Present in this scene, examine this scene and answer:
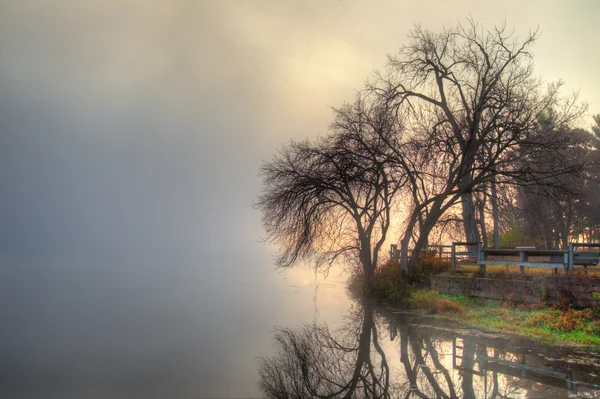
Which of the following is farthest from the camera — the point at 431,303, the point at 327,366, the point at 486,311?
the point at 431,303

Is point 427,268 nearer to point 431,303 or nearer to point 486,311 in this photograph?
point 431,303

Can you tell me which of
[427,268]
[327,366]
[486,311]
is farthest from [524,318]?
[427,268]

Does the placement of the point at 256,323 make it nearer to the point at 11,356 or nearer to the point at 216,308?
the point at 216,308

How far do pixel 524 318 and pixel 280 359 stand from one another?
868 centimetres

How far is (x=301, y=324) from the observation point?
18.7 m

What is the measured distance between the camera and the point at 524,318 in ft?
54.1

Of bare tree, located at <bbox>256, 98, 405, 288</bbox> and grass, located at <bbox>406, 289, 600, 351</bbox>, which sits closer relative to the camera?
grass, located at <bbox>406, 289, 600, 351</bbox>

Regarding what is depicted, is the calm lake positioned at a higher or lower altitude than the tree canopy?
lower

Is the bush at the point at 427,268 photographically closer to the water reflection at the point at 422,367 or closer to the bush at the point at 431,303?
the bush at the point at 431,303

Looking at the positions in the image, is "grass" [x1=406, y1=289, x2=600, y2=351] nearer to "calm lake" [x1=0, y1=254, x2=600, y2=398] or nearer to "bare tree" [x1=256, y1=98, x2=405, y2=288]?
"calm lake" [x1=0, y1=254, x2=600, y2=398]

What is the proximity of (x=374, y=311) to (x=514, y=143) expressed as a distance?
9.72 meters

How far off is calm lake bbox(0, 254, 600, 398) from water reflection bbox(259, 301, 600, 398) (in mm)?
25

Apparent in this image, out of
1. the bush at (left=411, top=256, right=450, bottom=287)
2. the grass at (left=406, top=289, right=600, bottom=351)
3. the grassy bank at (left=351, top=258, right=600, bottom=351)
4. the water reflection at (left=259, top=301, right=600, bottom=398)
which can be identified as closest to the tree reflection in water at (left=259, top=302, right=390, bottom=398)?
the water reflection at (left=259, top=301, right=600, bottom=398)

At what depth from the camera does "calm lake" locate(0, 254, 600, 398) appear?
388 inches
